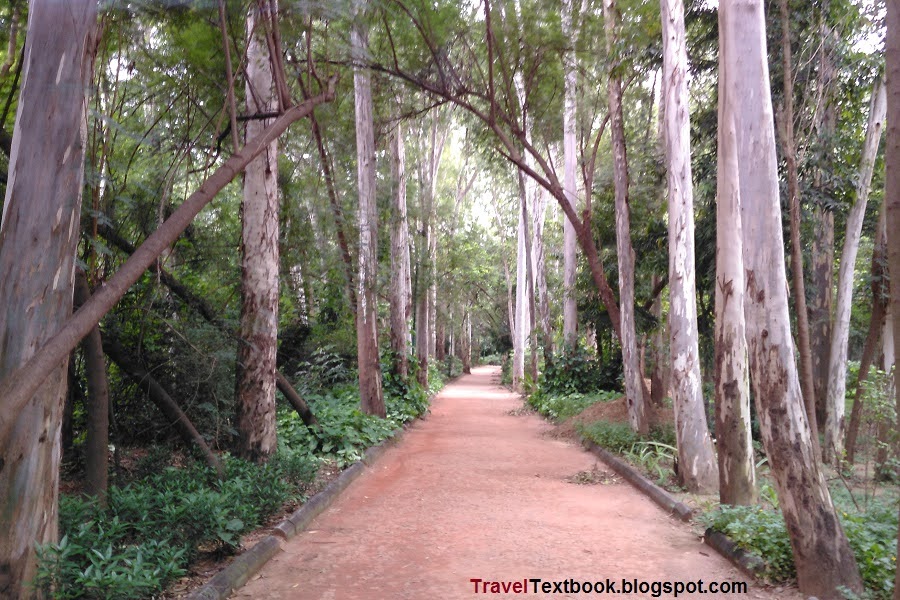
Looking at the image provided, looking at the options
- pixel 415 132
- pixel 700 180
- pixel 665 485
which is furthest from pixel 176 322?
pixel 415 132

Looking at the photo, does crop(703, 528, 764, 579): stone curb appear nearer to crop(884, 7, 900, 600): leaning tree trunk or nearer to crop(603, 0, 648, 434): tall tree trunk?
crop(884, 7, 900, 600): leaning tree trunk

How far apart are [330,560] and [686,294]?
609cm

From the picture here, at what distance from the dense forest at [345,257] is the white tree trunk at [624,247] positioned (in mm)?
55

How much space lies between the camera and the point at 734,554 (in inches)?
241

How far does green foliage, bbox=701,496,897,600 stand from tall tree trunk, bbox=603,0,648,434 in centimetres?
620

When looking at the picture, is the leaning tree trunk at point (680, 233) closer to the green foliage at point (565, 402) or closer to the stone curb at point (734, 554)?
the stone curb at point (734, 554)

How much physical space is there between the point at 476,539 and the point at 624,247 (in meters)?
7.25

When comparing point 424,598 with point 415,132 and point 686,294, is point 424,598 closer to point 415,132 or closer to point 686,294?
point 686,294

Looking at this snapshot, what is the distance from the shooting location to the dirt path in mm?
5559

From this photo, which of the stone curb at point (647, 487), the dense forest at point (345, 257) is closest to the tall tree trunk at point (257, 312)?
the dense forest at point (345, 257)

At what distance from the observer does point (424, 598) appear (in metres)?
5.16

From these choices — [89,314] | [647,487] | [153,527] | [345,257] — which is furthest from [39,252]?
[345,257]

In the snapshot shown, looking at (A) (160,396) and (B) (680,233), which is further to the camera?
(B) (680,233)

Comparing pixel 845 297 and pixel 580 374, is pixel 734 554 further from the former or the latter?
pixel 580 374
